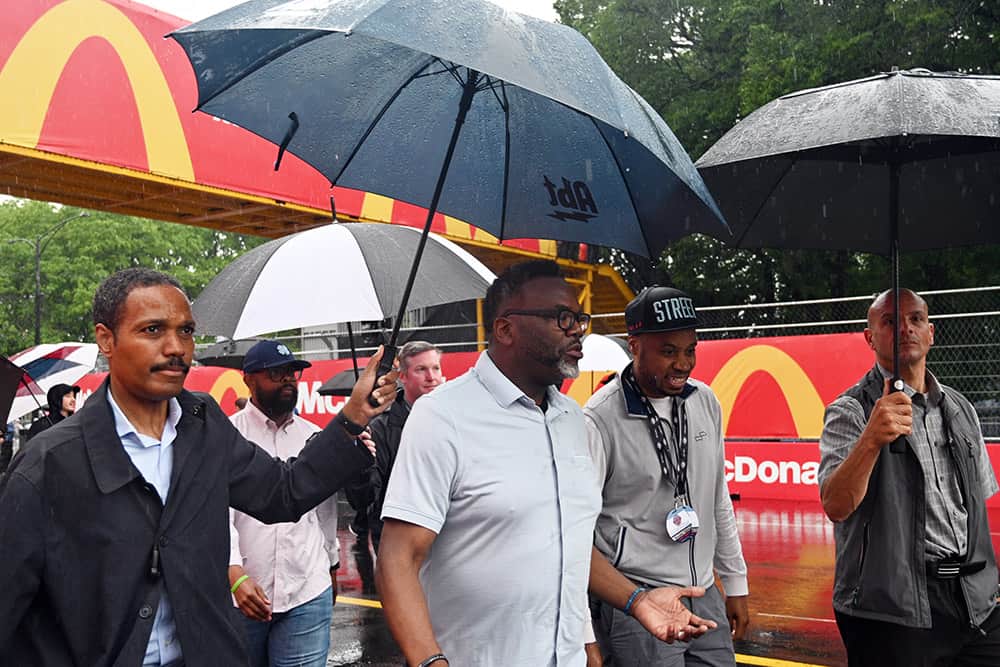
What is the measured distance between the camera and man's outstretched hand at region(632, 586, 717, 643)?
10.6 ft

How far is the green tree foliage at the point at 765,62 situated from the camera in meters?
23.6

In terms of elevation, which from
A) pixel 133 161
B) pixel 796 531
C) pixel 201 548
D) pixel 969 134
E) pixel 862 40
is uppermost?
pixel 862 40

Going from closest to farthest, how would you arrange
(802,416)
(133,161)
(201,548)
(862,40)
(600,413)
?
(201,548)
(600,413)
(133,161)
(802,416)
(862,40)

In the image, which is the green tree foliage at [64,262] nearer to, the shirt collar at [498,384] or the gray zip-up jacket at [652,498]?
the gray zip-up jacket at [652,498]

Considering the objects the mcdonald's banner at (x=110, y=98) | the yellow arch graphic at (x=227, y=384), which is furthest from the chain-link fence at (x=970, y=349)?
the yellow arch graphic at (x=227, y=384)

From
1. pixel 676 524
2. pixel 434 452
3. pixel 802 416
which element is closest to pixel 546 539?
pixel 434 452

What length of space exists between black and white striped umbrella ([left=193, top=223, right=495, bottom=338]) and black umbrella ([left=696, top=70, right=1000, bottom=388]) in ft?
4.23

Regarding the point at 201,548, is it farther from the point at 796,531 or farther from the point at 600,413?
the point at 796,531

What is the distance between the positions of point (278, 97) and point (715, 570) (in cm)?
259

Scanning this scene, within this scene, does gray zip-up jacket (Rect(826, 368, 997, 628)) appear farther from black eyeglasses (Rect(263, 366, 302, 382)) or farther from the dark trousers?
black eyeglasses (Rect(263, 366, 302, 382))

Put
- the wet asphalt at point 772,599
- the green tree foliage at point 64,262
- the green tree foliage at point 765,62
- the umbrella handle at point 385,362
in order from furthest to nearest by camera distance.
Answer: the green tree foliage at point 64,262 < the green tree foliage at point 765,62 < the wet asphalt at point 772,599 < the umbrella handle at point 385,362

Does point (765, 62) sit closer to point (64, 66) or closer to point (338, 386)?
point (64, 66)

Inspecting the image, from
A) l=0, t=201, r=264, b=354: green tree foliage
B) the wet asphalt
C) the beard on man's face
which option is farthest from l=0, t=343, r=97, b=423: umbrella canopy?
l=0, t=201, r=264, b=354: green tree foliage

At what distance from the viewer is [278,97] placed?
3943 mm
